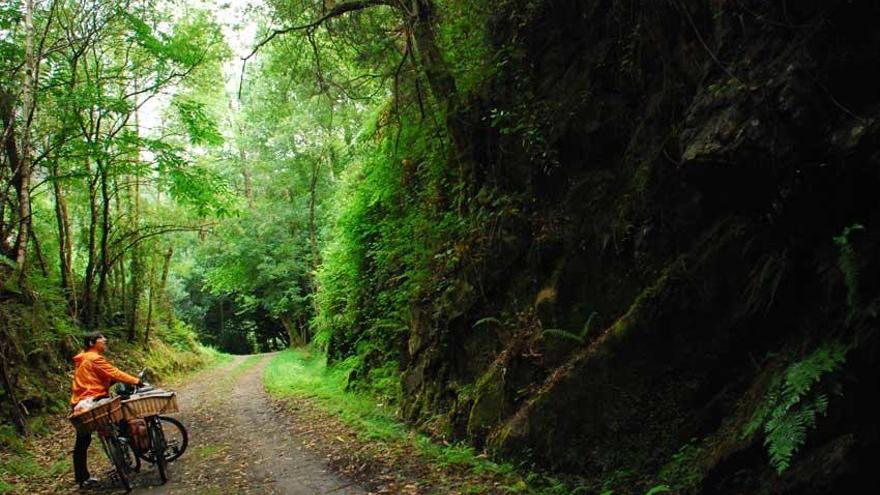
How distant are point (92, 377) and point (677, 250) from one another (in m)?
7.61

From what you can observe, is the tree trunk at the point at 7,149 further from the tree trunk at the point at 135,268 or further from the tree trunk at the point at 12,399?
the tree trunk at the point at 135,268

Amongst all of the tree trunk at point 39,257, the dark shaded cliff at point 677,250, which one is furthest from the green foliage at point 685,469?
the tree trunk at point 39,257

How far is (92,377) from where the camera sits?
714 cm

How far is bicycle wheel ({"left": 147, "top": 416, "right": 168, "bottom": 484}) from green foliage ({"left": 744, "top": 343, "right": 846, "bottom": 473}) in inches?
277

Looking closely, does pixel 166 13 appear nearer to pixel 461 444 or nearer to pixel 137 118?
pixel 137 118

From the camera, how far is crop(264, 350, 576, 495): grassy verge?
17.8ft

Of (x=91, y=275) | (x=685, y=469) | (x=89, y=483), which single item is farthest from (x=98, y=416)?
(x=91, y=275)

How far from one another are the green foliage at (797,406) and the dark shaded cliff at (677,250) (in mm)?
23

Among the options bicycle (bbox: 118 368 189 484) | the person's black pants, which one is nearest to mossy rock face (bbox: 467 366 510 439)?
bicycle (bbox: 118 368 189 484)

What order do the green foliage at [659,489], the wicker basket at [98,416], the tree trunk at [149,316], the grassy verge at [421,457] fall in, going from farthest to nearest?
the tree trunk at [149,316] < the wicker basket at [98,416] < the grassy verge at [421,457] < the green foliage at [659,489]

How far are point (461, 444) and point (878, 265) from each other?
4953mm

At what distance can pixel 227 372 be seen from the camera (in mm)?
22594

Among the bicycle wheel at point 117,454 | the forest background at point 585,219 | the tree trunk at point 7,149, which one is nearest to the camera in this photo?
the forest background at point 585,219

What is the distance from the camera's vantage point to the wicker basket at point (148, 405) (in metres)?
6.89
